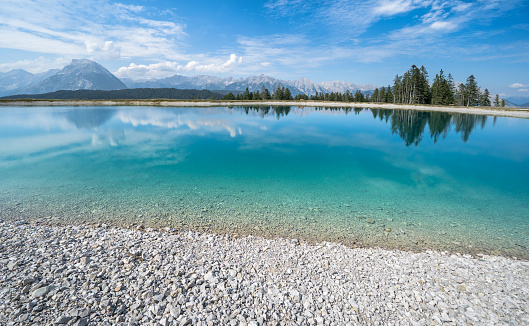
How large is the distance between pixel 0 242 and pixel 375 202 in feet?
49.3

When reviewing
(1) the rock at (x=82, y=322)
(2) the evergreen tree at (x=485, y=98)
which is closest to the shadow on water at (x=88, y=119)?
(1) the rock at (x=82, y=322)

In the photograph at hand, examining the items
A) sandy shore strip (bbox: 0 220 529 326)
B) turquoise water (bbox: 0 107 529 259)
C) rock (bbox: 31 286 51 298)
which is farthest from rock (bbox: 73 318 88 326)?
turquoise water (bbox: 0 107 529 259)

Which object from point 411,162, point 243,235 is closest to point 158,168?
point 243,235

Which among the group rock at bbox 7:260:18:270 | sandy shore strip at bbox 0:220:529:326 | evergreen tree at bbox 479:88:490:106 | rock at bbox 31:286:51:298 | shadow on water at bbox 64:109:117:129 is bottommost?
sandy shore strip at bbox 0:220:529:326

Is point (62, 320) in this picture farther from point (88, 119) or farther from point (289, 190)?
point (88, 119)

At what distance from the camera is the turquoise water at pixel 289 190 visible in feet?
31.9

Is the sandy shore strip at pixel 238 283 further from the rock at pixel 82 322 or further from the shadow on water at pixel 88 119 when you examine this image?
the shadow on water at pixel 88 119

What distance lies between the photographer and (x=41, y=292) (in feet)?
16.9

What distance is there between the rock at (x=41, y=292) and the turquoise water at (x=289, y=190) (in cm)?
447

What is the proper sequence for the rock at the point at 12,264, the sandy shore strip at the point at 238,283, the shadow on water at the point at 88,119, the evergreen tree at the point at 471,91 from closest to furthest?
the sandy shore strip at the point at 238,283 < the rock at the point at 12,264 < the shadow on water at the point at 88,119 < the evergreen tree at the point at 471,91

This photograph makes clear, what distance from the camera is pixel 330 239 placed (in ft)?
29.4

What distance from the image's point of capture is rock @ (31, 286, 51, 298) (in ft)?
16.6

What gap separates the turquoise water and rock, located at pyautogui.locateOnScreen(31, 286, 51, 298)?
176 inches

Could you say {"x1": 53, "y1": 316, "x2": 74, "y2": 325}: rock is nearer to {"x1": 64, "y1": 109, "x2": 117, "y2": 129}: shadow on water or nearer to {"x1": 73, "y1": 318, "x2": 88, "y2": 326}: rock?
{"x1": 73, "y1": 318, "x2": 88, "y2": 326}: rock
